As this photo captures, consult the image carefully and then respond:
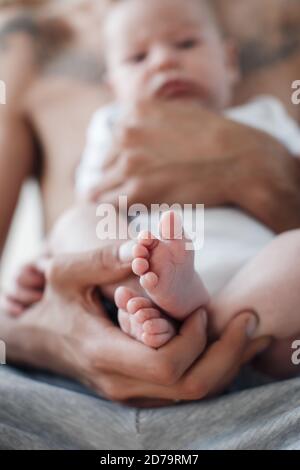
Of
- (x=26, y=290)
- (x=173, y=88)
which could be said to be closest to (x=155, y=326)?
(x=26, y=290)

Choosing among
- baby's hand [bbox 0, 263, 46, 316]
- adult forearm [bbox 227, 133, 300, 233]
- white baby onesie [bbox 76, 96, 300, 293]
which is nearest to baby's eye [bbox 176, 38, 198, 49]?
white baby onesie [bbox 76, 96, 300, 293]

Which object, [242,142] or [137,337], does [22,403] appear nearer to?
[137,337]

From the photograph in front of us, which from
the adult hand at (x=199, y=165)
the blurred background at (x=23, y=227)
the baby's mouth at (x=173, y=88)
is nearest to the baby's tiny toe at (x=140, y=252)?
the adult hand at (x=199, y=165)

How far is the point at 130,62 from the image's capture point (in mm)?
997

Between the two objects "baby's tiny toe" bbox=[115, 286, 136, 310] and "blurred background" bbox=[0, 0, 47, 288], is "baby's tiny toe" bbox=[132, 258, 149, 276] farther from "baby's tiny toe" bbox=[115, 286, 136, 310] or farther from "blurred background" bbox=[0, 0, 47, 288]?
"blurred background" bbox=[0, 0, 47, 288]

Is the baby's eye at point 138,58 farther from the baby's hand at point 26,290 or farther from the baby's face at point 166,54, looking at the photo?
the baby's hand at point 26,290

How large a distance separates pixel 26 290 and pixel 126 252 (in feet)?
0.78

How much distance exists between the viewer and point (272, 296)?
57 centimetres

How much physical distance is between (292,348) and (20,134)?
2.34ft

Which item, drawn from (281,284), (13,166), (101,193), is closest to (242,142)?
(101,193)

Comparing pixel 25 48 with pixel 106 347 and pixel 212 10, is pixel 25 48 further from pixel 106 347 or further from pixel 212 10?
pixel 106 347

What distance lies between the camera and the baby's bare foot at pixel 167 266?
52 cm

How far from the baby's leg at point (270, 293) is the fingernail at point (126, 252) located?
10cm

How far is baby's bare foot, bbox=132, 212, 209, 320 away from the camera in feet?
1.72
